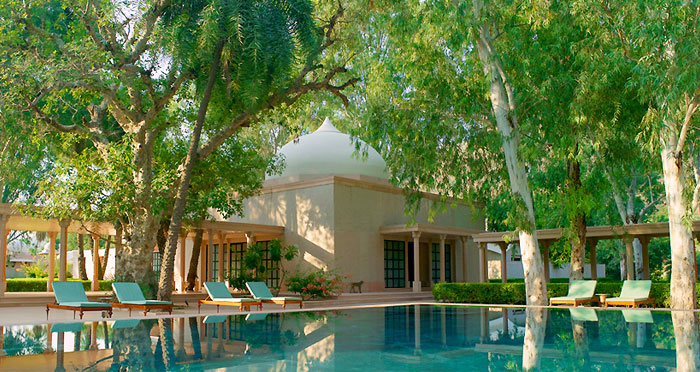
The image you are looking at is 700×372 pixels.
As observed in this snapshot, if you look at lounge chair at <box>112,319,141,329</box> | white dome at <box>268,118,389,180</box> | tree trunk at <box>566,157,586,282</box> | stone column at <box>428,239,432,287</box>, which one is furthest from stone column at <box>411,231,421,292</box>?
lounge chair at <box>112,319,141,329</box>

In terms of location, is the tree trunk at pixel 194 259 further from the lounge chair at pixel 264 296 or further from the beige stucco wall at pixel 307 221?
the lounge chair at pixel 264 296

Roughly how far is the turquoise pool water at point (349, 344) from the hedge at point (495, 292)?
6.93m

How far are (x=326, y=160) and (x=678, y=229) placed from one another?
638 inches

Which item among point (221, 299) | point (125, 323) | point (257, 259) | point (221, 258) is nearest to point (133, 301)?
point (221, 299)

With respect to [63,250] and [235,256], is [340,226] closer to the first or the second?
[235,256]

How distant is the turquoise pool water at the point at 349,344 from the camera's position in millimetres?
7059

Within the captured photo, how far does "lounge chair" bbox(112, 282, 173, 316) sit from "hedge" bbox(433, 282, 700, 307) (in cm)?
1066

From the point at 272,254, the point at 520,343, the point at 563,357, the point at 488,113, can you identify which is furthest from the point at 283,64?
the point at 563,357

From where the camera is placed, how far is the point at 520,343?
905 cm

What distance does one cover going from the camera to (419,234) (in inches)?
1001

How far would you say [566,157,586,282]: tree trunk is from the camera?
18547 mm

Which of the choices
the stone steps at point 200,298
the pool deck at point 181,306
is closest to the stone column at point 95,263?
the stone steps at point 200,298

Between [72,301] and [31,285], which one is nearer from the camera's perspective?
[72,301]

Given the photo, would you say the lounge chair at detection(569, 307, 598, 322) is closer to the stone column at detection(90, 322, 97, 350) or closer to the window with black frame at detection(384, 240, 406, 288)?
the stone column at detection(90, 322, 97, 350)
